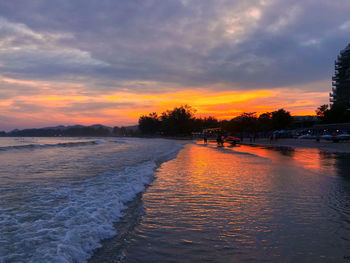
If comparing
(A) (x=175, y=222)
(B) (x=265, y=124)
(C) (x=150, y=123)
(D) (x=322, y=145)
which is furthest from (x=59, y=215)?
(C) (x=150, y=123)

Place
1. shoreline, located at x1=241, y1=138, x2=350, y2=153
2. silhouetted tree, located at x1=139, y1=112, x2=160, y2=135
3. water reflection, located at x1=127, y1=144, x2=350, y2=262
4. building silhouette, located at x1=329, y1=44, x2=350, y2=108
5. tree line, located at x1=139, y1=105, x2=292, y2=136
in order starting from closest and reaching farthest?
water reflection, located at x1=127, y1=144, x2=350, y2=262 → shoreline, located at x1=241, y1=138, x2=350, y2=153 → tree line, located at x1=139, y1=105, x2=292, y2=136 → building silhouette, located at x1=329, y1=44, x2=350, y2=108 → silhouetted tree, located at x1=139, y1=112, x2=160, y2=135

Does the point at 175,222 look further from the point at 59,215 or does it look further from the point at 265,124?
the point at 265,124

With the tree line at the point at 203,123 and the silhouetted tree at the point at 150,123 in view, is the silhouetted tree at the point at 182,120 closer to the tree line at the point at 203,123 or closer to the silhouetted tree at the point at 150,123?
the tree line at the point at 203,123

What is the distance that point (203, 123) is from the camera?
15250 cm

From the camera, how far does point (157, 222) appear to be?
17.7ft

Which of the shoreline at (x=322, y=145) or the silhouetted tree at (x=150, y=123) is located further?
the silhouetted tree at (x=150, y=123)

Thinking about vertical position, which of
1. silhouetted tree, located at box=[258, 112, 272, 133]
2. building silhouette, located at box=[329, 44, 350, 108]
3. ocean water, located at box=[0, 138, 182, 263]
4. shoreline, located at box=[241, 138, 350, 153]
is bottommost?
ocean water, located at box=[0, 138, 182, 263]

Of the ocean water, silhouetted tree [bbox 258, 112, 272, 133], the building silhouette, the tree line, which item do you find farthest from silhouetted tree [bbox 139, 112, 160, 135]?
the ocean water

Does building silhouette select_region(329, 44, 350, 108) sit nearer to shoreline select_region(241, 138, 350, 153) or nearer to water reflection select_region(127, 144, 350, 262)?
shoreline select_region(241, 138, 350, 153)

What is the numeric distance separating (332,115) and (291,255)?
94.2 meters

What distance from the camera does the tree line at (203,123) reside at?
76.8 meters

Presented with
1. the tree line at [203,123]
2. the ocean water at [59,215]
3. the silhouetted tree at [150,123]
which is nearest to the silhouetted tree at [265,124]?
the tree line at [203,123]

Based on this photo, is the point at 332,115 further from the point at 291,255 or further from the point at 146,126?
the point at 146,126

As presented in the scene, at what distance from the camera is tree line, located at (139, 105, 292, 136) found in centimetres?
7675
